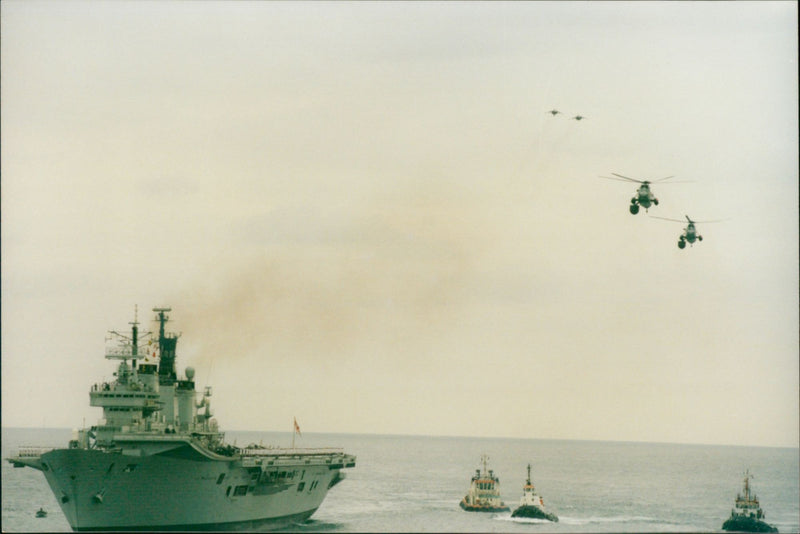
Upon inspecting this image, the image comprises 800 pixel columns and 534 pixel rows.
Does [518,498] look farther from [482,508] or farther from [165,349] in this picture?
[165,349]

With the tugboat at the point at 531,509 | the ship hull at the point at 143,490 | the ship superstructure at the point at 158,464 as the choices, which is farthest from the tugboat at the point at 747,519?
the ship hull at the point at 143,490

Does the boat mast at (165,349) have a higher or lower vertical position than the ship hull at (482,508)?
higher

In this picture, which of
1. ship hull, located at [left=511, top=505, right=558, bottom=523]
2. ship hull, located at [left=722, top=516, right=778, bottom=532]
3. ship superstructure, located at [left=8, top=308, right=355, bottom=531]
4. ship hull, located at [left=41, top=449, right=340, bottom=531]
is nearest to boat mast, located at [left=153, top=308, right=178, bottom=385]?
ship superstructure, located at [left=8, top=308, right=355, bottom=531]

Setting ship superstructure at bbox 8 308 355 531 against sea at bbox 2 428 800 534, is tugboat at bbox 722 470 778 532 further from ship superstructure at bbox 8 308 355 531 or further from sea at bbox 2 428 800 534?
ship superstructure at bbox 8 308 355 531

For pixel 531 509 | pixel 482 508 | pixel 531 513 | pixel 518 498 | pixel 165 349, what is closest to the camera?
pixel 165 349

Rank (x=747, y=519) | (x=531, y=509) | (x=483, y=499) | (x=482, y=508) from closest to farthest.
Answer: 1. (x=747, y=519)
2. (x=531, y=509)
3. (x=482, y=508)
4. (x=483, y=499)

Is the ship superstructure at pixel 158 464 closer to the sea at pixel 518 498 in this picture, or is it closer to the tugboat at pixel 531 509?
the sea at pixel 518 498

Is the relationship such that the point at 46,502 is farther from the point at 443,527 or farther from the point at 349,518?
the point at 443,527

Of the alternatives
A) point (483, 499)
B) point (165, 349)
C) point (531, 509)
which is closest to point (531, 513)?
point (531, 509)

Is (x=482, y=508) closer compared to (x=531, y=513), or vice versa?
(x=531, y=513)
